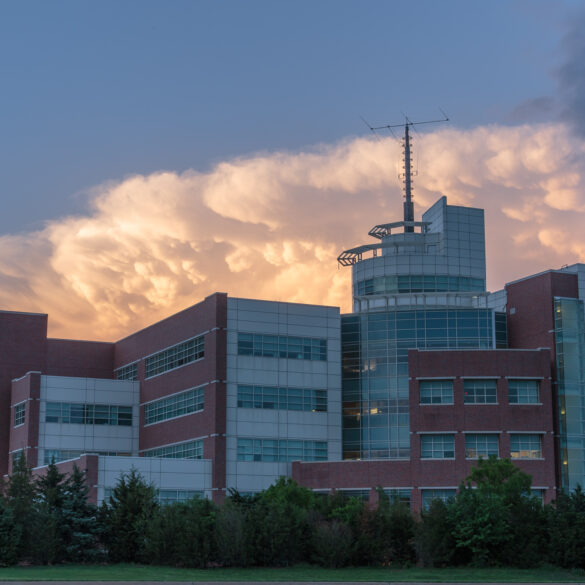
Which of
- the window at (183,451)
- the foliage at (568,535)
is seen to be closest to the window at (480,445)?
the window at (183,451)

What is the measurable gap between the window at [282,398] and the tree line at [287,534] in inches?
1256

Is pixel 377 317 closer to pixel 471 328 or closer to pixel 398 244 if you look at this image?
pixel 471 328

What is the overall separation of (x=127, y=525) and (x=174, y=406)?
38271 mm

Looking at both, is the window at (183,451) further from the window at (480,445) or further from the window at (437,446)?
the window at (480,445)

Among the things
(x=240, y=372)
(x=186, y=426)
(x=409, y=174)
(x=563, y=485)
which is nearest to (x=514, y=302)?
(x=563, y=485)

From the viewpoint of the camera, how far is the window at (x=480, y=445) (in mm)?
77688

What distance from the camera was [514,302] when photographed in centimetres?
8644

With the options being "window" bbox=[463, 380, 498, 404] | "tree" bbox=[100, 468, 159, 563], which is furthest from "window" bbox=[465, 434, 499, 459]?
"tree" bbox=[100, 468, 159, 563]

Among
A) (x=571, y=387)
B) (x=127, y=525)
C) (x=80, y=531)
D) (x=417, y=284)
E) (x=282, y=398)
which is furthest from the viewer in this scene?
(x=417, y=284)

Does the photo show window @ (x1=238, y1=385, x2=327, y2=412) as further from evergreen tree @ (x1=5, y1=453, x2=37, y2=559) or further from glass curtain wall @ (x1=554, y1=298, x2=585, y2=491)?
evergreen tree @ (x1=5, y1=453, x2=37, y2=559)

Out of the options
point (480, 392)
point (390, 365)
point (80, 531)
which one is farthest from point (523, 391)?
point (80, 531)

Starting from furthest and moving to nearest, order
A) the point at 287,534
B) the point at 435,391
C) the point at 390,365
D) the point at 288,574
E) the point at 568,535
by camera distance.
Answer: the point at 390,365, the point at 435,391, the point at 287,534, the point at 568,535, the point at 288,574

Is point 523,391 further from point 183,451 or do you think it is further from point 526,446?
point 183,451

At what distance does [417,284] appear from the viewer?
99.5m
